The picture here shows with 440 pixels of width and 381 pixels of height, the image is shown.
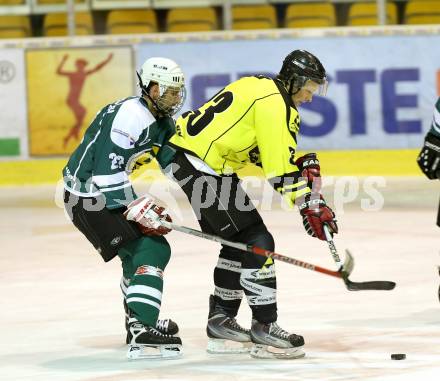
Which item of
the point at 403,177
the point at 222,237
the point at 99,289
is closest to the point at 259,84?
the point at 222,237

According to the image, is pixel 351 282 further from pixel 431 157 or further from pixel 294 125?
pixel 431 157

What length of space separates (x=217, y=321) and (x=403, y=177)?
20.8ft

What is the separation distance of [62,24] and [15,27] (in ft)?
1.54

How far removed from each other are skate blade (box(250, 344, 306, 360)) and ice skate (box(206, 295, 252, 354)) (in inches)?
4.8

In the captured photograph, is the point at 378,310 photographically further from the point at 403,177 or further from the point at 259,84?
the point at 403,177

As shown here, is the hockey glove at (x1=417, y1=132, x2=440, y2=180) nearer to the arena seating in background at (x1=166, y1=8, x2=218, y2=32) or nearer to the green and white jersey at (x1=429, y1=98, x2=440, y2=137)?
the green and white jersey at (x1=429, y1=98, x2=440, y2=137)

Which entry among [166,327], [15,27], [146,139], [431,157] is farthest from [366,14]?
[166,327]

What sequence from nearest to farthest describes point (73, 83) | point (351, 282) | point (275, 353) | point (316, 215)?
1. point (316, 215)
2. point (351, 282)
3. point (275, 353)
4. point (73, 83)

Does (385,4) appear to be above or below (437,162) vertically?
above

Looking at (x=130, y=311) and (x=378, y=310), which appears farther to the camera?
(x=378, y=310)

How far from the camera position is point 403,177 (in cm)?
1127

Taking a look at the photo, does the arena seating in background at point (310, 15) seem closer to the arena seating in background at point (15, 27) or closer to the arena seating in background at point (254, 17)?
the arena seating in background at point (254, 17)

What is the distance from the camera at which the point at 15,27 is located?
1214 centimetres

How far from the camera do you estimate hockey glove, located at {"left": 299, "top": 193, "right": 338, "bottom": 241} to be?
4727 millimetres
